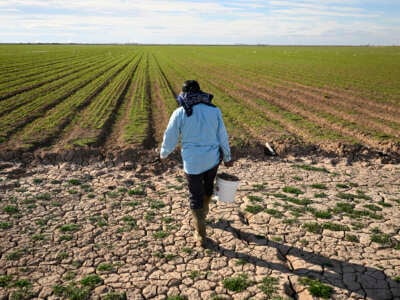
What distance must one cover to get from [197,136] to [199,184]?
25.1 inches

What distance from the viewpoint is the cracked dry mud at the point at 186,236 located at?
4371 millimetres

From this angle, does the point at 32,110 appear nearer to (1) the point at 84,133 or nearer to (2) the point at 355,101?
(1) the point at 84,133

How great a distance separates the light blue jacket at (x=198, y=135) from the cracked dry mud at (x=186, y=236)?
1335 mm

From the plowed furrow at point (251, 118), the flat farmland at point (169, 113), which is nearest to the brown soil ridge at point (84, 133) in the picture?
the flat farmland at point (169, 113)

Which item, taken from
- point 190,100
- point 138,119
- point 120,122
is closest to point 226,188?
point 190,100

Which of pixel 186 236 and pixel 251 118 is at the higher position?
pixel 251 118

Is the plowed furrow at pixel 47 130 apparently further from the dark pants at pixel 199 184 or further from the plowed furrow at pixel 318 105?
the plowed furrow at pixel 318 105

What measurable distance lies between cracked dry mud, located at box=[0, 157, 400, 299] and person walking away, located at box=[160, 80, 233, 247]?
926mm

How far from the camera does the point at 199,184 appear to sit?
4.74m

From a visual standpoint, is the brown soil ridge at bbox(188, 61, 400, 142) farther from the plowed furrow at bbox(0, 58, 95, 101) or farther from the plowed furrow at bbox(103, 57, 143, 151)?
the plowed furrow at bbox(0, 58, 95, 101)

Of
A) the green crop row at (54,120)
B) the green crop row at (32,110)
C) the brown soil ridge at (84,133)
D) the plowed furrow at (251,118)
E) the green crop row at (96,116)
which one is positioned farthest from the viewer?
the green crop row at (32,110)

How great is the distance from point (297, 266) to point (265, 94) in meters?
15.7

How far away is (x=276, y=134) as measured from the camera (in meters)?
11.2

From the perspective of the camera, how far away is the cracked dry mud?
14.3 feet
